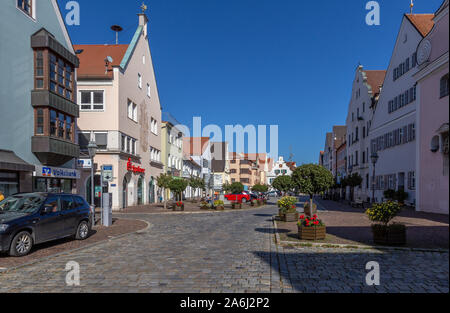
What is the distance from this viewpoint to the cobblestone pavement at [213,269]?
6.48 meters

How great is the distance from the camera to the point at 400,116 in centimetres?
3347

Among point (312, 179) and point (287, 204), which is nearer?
point (312, 179)

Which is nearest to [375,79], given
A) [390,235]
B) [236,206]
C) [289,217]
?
[236,206]

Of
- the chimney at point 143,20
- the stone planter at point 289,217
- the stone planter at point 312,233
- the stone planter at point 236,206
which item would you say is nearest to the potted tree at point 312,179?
the stone planter at point 289,217

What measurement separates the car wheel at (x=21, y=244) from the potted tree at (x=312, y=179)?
482 inches

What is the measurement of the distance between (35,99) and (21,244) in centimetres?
1222

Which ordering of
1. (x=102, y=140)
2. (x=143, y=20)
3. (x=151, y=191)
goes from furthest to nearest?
(x=151, y=191) < (x=143, y=20) < (x=102, y=140)

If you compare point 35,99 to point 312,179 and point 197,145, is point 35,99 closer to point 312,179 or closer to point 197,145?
point 312,179

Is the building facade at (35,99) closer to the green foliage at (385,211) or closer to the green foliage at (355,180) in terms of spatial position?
the green foliage at (385,211)

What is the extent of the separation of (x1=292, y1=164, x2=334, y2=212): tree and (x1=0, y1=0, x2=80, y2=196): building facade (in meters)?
14.0
